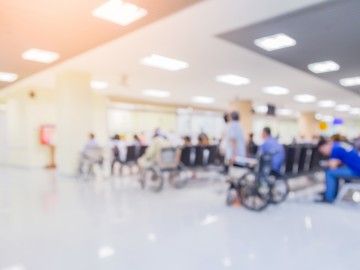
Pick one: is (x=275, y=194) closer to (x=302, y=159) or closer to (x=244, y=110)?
(x=302, y=159)

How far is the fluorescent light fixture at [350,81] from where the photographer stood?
9.00m

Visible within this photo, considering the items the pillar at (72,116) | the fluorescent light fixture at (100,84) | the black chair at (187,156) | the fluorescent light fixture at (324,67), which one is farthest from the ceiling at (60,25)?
the fluorescent light fixture at (324,67)

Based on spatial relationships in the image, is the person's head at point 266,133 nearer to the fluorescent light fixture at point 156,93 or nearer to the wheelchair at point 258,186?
the wheelchair at point 258,186

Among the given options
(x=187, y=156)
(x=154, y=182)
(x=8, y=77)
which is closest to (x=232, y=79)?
(x=187, y=156)

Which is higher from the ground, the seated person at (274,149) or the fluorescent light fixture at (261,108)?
the fluorescent light fixture at (261,108)

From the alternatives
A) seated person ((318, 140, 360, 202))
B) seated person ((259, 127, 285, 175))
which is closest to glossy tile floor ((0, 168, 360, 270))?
seated person ((318, 140, 360, 202))

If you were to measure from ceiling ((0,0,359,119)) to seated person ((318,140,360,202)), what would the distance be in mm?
1954

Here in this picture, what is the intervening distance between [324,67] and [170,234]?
20.3 ft

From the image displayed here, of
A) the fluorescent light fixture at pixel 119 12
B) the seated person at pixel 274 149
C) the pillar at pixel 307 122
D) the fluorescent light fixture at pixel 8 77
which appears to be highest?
the fluorescent light fixture at pixel 119 12

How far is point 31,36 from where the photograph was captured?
5.07 m

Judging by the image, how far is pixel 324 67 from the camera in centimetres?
758

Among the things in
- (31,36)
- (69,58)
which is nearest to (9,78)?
(69,58)

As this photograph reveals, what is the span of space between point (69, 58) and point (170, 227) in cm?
468

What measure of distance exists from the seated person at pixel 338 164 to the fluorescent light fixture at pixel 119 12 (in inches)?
123
